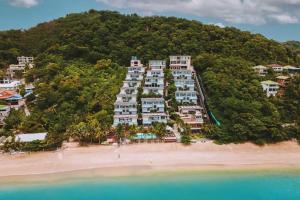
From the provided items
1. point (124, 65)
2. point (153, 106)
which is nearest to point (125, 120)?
point (153, 106)

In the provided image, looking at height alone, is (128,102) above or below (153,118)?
above

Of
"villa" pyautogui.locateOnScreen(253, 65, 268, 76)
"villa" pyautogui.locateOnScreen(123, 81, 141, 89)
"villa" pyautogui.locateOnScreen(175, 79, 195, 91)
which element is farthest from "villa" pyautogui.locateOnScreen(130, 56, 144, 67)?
"villa" pyautogui.locateOnScreen(253, 65, 268, 76)

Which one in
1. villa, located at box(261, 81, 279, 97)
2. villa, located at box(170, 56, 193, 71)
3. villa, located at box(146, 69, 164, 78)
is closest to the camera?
villa, located at box(261, 81, 279, 97)

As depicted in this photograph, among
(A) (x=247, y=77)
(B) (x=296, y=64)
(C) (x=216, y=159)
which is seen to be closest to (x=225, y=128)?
(C) (x=216, y=159)

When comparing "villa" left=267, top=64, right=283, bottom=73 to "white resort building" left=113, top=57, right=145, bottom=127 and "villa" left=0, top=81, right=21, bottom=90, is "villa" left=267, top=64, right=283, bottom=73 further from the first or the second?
"villa" left=0, top=81, right=21, bottom=90

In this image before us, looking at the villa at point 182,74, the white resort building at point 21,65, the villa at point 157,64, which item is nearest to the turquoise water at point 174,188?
the villa at point 182,74

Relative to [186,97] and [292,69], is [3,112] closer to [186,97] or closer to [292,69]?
[186,97]

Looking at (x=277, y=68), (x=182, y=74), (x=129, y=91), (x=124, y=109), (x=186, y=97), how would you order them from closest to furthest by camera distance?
(x=124, y=109), (x=186, y=97), (x=129, y=91), (x=182, y=74), (x=277, y=68)
